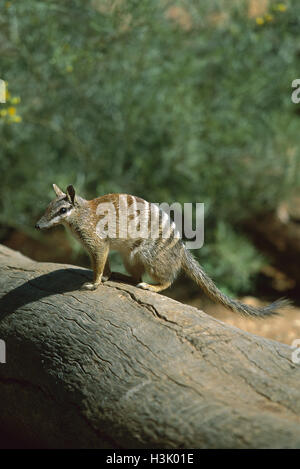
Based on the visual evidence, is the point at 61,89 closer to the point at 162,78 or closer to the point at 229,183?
the point at 162,78

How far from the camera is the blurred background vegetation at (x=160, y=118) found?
20.0ft

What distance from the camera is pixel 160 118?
6.64 m

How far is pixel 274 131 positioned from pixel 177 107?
155 cm

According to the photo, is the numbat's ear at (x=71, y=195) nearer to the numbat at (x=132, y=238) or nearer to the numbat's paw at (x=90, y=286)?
the numbat at (x=132, y=238)

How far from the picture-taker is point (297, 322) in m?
6.18

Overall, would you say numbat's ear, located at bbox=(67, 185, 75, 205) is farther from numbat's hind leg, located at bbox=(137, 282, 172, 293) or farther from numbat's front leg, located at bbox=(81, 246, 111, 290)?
numbat's hind leg, located at bbox=(137, 282, 172, 293)

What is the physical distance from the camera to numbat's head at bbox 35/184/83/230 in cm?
328

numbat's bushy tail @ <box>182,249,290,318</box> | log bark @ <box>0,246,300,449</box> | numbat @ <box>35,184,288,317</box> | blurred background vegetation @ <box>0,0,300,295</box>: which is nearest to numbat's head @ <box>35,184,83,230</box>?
numbat @ <box>35,184,288,317</box>

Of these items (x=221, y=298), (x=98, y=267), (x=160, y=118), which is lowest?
(x=221, y=298)

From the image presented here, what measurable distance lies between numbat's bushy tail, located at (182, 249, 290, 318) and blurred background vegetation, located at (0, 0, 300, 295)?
2.79 m

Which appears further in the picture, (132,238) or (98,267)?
(132,238)

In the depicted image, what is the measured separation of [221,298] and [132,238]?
2.40ft

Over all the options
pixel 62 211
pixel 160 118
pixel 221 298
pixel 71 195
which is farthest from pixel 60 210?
pixel 160 118

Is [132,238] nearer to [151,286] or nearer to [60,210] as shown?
[151,286]
